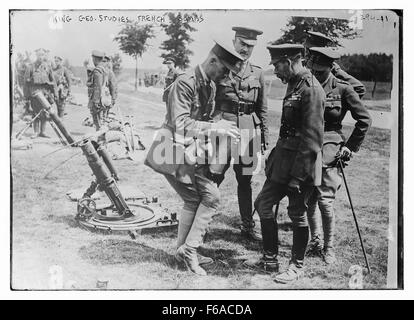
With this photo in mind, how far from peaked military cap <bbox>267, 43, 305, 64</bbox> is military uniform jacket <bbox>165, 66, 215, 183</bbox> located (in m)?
0.75

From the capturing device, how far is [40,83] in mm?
6809

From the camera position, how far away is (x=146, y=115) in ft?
22.0

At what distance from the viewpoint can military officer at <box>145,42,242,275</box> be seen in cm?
647

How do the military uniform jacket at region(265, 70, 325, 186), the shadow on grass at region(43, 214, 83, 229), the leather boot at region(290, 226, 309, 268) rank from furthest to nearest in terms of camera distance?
the shadow on grass at region(43, 214, 83, 229) → the leather boot at region(290, 226, 309, 268) → the military uniform jacket at region(265, 70, 325, 186)

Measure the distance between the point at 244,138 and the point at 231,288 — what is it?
167cm

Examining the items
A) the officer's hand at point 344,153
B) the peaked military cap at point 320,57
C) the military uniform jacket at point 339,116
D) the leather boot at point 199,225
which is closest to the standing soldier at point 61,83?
the leather boot at point 199,225

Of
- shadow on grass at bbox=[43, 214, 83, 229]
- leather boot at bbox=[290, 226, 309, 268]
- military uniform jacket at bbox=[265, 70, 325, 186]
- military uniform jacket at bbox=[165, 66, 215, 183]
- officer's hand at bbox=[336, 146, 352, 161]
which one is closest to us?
military uniform jacket at bbox=[265, 70, 325, 186]

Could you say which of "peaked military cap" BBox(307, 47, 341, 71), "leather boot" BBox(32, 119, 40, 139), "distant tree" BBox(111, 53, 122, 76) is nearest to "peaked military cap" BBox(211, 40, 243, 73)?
"peaked military cap" BBox(307, 47, 341, 71)

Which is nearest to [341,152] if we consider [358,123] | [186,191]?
[358,123]

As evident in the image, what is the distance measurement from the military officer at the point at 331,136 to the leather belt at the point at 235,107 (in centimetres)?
81

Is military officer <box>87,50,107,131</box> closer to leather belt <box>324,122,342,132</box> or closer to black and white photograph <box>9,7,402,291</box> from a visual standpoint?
black and white photograph <box>9,7,402,291</box>

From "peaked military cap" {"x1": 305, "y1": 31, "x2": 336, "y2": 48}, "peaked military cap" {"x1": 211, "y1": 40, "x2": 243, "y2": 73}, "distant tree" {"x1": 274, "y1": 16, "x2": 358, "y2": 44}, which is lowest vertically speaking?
"peaked military cap" {"x1": 211, "y1": 40, "x2": 243, "y2": 73}

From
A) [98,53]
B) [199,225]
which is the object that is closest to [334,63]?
[199,225]

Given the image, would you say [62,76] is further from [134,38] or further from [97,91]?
[134,38]
